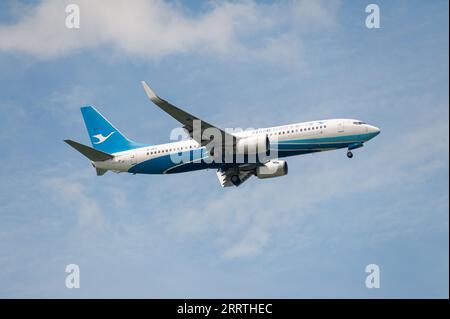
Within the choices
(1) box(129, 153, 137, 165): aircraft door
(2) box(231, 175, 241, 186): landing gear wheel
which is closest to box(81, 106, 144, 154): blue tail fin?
(1) box(129, 153, 137, 165): aircraft door

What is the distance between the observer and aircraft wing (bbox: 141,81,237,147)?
60419mm

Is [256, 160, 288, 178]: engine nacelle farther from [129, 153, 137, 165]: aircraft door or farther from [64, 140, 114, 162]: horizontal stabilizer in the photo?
[64, 140, 114, 162]: horizontal stabilizer

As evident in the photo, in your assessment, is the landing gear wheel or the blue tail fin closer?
the landing gear wheel

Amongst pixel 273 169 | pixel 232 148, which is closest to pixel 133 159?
pixel 232 148

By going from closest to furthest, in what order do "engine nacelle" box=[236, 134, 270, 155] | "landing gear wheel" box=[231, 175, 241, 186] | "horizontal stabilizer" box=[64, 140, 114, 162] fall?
"engine nacelle" box=[236, 134, 270, 155] < "horizontal stabilizer" box=[64, 140, 114, 162] < "landing gear wheel" box=[231, 175, 241, 186]

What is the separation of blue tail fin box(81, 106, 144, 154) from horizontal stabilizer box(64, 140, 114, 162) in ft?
8.11

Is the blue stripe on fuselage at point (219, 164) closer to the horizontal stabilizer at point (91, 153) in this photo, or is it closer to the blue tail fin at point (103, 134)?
the horizontal stabilizer at point (91, 153)

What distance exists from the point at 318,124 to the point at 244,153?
7440mm

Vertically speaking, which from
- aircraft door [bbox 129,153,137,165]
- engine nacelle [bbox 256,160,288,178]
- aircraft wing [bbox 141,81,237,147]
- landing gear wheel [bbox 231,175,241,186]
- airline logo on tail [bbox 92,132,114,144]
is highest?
airline logo on tail [bbox 92,132,114,144]

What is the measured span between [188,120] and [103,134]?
1676 centimetres

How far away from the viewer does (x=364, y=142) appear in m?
71.4

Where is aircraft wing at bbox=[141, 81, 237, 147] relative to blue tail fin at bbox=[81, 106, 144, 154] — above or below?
below
